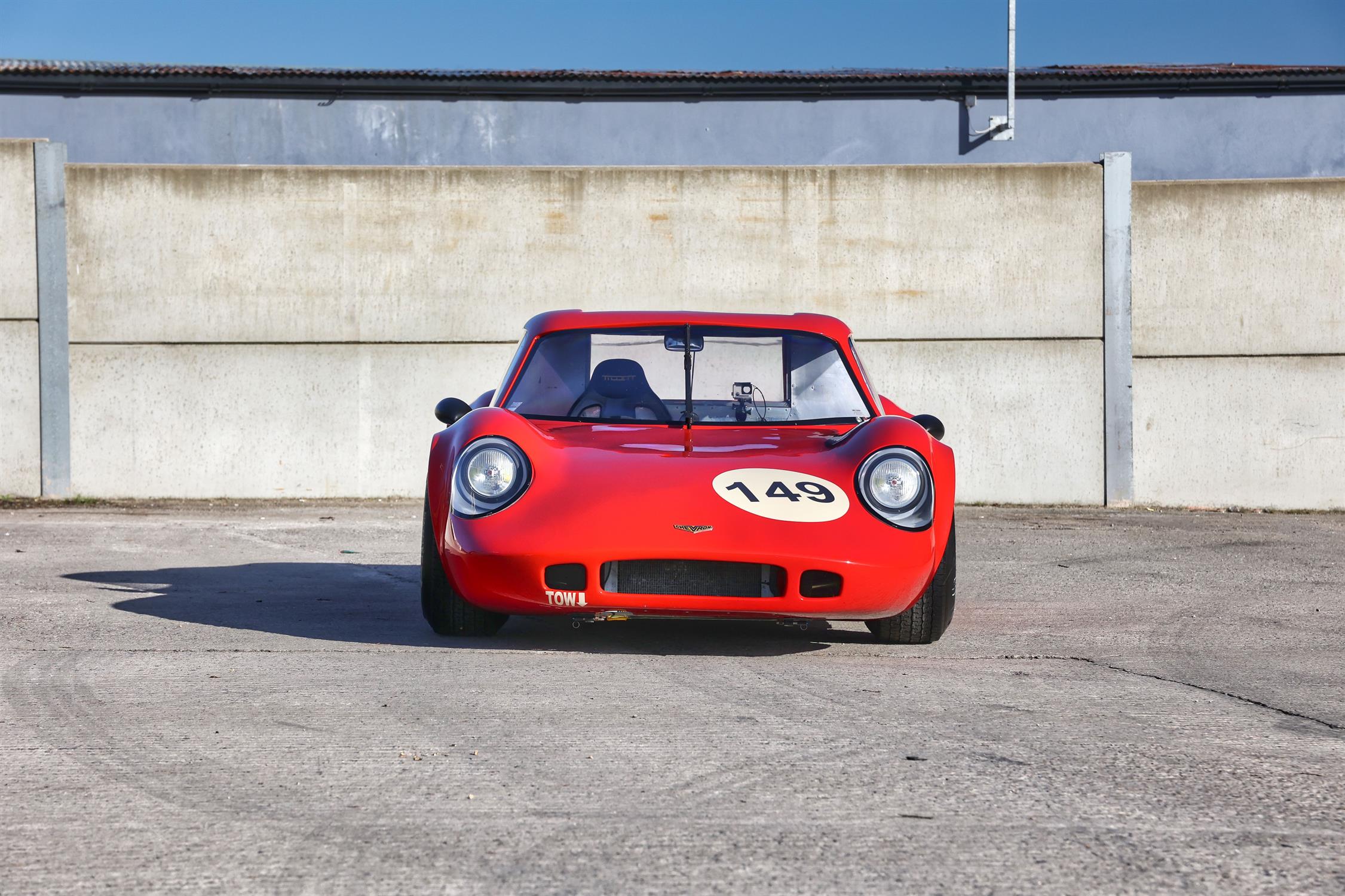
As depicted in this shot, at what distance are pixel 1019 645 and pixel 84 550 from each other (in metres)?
5.90

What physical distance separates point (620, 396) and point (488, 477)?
100cm

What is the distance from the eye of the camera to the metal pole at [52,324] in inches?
532

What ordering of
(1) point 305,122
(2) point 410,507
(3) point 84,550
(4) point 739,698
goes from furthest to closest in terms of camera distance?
(1) point 305,122, (2) point 410,507, (3) point 84,550, (4) point 739,698

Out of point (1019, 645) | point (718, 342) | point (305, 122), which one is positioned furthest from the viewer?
point (305, 122)

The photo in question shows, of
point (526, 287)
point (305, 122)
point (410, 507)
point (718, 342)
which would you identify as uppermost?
point (305, 122)

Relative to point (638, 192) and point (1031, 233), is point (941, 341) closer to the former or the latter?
point (1031, 233)

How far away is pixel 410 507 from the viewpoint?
13.0 meters

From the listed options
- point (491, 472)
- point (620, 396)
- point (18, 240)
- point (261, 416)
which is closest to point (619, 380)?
point (620, 396)

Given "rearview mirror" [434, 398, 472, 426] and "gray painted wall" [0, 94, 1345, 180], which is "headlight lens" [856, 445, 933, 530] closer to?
"rearview mirror" [434, 398, 472, 426]

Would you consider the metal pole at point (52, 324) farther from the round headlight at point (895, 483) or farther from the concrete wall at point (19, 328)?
the round headlight at point (895, 483)

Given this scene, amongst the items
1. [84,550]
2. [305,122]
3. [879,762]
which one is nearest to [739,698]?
[879,762]

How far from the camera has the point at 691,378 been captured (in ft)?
18.9

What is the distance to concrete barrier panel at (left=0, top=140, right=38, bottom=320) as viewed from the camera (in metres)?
13.5

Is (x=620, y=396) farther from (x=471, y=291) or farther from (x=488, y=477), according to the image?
(x=471, y=291)
